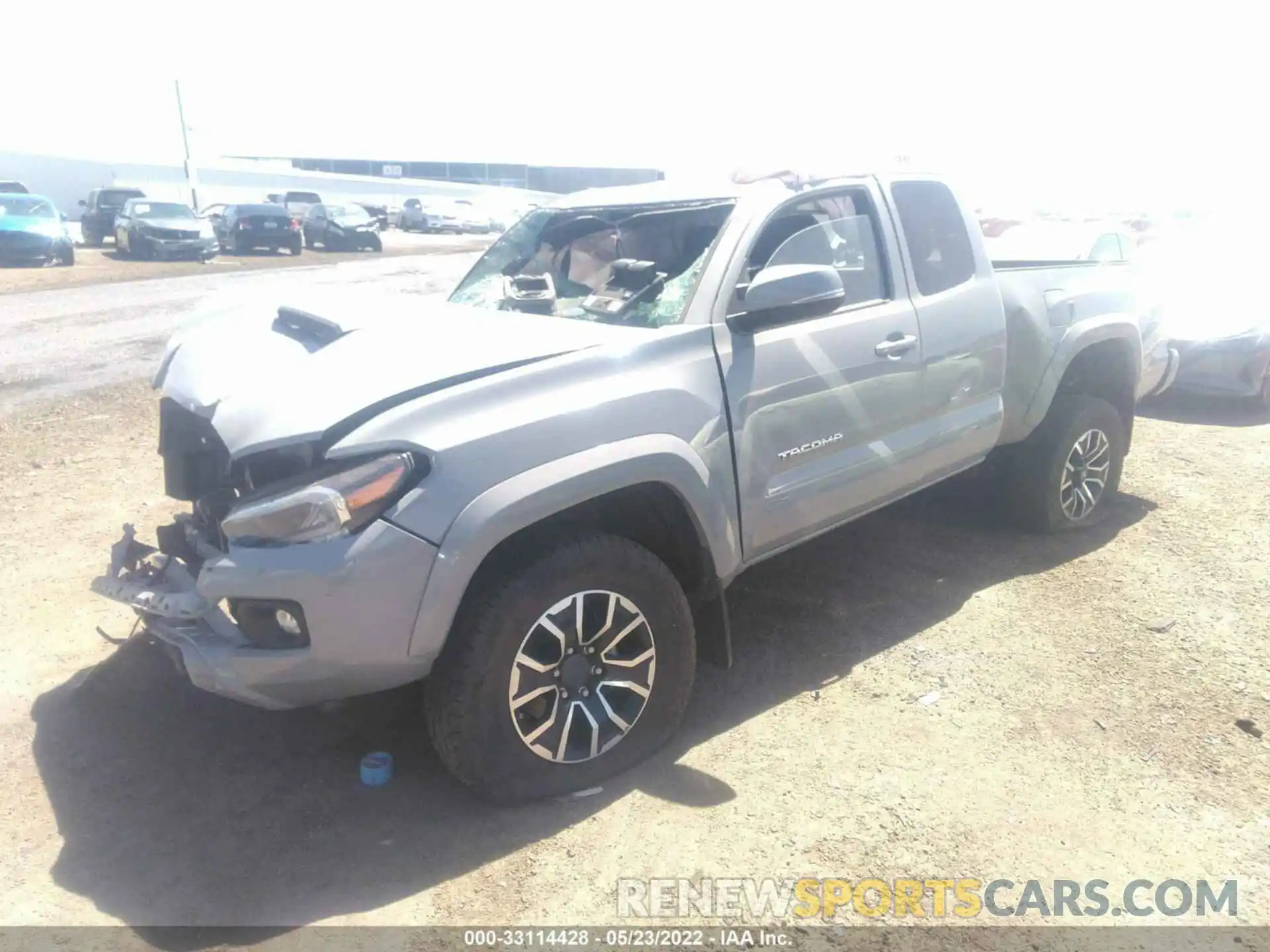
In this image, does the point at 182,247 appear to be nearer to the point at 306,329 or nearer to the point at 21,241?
the point at 21,241

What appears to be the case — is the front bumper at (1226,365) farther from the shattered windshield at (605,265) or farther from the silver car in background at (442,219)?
the silver car in background at (442,219)

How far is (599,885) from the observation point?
2.76 m

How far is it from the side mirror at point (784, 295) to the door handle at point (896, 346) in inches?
20.3

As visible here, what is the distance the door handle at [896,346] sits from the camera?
12.8 feet

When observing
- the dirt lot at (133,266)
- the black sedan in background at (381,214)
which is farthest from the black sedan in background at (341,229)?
the black sedan in background at (381,214)

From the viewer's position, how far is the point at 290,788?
3.21m

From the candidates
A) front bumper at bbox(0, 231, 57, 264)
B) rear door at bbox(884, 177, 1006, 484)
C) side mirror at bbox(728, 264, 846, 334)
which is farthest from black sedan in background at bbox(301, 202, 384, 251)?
side mirror at bbox(728, 264, 846, 334)

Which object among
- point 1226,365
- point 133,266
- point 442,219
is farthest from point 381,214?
point 1226,365

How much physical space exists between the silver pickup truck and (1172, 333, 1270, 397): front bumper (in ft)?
16.2

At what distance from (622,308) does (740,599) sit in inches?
67.1

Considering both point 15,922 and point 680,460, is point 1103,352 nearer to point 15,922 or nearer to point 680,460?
point 680,460

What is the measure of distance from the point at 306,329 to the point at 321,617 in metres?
1.34

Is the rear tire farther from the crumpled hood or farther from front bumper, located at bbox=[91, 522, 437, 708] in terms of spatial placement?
front bumper, located at bbox=[91, 522, 437, 708]

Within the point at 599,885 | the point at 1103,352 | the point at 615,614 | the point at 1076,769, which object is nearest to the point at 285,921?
the point at 599,885
